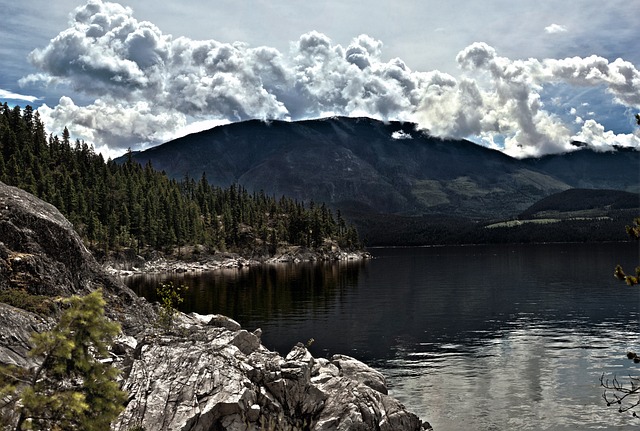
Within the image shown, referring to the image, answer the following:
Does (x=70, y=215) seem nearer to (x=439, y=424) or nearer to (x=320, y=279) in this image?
(x=320, y=279)

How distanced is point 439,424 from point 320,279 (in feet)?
401

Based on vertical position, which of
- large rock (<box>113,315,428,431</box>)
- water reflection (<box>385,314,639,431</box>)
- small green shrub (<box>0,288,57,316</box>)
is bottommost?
water reflection (<box>385,314,639,431</box>)

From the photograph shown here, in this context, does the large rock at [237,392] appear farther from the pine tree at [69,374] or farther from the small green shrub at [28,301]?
the pine tree at [69,374]

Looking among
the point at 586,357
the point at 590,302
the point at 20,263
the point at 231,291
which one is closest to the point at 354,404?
the point at 20,263

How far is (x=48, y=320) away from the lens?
30844 millimetres

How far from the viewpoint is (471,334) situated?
7338cm

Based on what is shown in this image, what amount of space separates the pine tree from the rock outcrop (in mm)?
8391

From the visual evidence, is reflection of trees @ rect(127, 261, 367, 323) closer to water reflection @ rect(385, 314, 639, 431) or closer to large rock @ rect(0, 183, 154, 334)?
water reflection @ rect(385, 314, 639, 431)

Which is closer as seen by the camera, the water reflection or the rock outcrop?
the rock outcrop

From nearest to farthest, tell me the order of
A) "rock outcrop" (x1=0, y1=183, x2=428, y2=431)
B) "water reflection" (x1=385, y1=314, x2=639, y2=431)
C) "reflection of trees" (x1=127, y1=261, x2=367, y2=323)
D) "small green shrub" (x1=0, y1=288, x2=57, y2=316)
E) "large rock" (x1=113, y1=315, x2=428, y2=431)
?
"large rock" (x1=113, y1=315, x2=428, y2=431), "rock outcrop" (x1=0, y1=183, x2=428, y2=431), "small green shrub" (x1=0, y1=288, x2=57, y2=316), "water reflection" (x1=385, y1=314, x2=639, y2=431), "reflection of trees" (x1=127, y1=261, x2=367, y2=323)

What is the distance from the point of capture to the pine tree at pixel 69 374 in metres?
13.8

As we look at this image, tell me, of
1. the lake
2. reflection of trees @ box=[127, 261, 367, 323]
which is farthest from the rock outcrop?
reflection of trees @ box=[127, 261, 367, 323]

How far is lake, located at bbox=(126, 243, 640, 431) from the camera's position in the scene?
1640 inches

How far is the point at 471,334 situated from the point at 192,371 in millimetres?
54491
